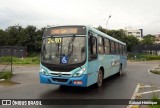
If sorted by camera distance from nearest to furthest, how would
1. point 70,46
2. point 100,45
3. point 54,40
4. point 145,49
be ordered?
point 70,46 < point 54,40 < point 100,45 < point 145,49

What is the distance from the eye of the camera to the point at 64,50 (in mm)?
11195

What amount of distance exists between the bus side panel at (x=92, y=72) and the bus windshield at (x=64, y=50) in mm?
621

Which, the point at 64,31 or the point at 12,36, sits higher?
the point at 12,36

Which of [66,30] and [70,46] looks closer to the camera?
[70,46]

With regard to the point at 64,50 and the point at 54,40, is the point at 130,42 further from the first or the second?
the point at 64,50

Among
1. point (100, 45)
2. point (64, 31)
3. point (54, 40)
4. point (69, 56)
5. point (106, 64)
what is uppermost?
point (64, 31)

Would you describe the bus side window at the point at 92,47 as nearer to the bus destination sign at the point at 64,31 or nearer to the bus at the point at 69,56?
the bus at the point at 69,56

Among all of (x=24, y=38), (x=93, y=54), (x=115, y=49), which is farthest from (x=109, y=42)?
(x=24, y=38)

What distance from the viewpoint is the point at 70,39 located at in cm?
1134

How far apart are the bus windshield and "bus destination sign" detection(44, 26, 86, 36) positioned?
21cm

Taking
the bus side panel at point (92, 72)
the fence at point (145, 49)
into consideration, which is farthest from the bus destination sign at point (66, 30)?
the fence at point (145, 49)

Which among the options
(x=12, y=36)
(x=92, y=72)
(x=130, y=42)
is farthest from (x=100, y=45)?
(x=130, y=42)

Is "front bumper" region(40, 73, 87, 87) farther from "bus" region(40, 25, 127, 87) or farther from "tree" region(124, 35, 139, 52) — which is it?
"tree" region(124, 35, 139, 52)

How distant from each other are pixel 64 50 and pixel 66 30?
997 millimetres
